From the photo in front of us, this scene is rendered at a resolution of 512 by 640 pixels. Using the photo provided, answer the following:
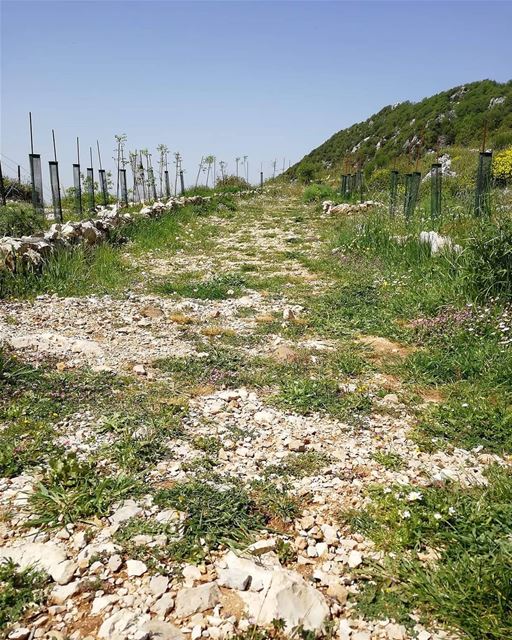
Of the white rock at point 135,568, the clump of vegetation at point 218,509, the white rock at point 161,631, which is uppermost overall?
the clump of vegetation at point 218,509

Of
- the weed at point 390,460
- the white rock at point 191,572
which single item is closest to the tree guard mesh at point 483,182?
the weed at point 390,460

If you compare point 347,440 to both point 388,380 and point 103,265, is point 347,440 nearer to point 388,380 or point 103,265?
point 388,380

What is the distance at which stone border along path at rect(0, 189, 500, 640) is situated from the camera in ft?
Answer: 6.06

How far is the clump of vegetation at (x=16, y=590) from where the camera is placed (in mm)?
1850

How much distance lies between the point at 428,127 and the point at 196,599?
36056 mm

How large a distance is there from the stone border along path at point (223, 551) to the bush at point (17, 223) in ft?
10.5

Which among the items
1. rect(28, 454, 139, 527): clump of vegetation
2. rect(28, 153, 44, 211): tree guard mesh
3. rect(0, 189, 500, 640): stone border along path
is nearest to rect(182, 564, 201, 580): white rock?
rect(0, 189, 500, 640): stone border along path

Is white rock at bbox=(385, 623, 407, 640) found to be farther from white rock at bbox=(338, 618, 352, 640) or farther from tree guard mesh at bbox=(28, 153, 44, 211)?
tree guard mesh at bbox=(28, 153, 44, 211)

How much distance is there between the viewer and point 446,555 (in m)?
2.06

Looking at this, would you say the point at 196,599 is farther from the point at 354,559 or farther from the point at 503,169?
the point at 503,169

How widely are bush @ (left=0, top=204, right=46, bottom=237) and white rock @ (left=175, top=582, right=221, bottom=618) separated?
7024 mm

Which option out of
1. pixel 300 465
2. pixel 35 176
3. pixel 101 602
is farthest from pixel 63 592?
pixel 35 176

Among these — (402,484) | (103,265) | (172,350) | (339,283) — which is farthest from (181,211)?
(402,484)

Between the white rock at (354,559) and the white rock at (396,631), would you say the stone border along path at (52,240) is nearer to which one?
the white rock at (354,559)
